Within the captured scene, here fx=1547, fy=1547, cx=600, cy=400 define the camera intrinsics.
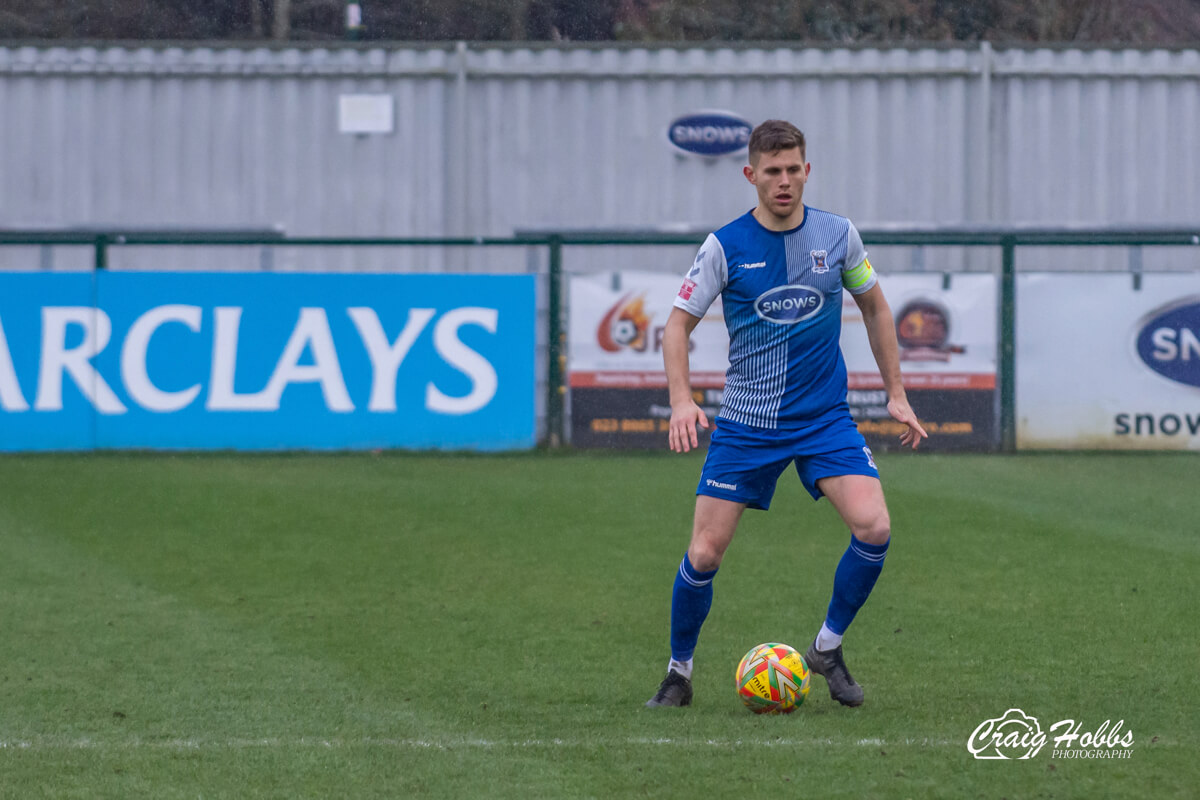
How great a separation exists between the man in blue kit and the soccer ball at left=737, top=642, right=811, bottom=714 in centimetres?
17

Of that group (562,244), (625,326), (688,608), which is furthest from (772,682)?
(562,244)

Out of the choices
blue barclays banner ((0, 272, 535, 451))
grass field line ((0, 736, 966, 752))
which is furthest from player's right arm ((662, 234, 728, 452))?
blue barclays banner ((0, 272, 535, 451))

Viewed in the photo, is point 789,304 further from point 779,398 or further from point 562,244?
point 562,244

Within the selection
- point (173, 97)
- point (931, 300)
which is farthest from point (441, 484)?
point (173, 97)

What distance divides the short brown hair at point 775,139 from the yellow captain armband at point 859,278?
48 cm

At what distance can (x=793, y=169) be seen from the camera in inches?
189

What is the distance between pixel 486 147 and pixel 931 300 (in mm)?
7674

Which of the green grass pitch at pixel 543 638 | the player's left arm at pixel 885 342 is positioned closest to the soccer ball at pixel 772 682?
the green grass pitch at pixel 543 638

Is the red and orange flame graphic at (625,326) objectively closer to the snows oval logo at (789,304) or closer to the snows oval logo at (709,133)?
the snows oval logo at (709,133)

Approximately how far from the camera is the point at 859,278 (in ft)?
16.8

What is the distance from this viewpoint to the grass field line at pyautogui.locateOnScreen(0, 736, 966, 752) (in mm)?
4488

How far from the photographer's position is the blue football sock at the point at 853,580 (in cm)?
500

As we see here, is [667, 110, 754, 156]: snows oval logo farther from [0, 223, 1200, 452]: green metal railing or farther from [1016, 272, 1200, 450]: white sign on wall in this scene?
[1016, 272, 1200, 450]: white sign on wall

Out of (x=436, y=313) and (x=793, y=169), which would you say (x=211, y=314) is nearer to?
(x=436, y=313)
